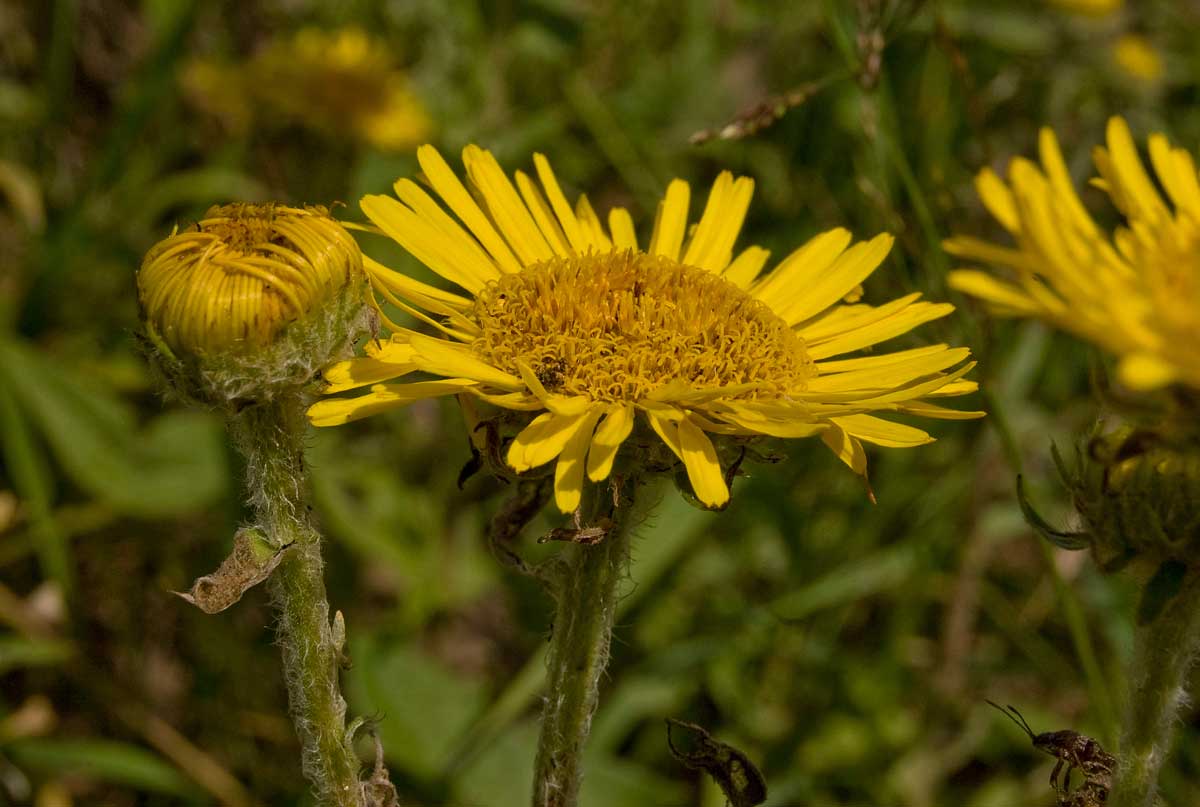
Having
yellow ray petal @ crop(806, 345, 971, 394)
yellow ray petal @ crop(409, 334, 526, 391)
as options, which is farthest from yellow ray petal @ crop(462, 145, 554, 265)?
yellow ray petal @ crop(806, 345, 971, 394)

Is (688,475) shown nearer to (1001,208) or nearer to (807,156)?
(1001,208)

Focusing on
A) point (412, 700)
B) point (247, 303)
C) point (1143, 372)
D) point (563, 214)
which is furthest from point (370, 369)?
point (412, 700)

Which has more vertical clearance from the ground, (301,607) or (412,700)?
(301,607)

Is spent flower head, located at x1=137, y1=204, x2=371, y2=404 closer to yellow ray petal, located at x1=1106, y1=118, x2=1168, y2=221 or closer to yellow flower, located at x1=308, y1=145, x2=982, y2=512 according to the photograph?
yellow flower, located at x1=308, y1=145, x2=982, y2=512

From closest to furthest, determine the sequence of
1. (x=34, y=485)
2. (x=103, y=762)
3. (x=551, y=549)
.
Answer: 1. (x=103, y=762)
2. (x=34, y=485)
3. (x=551, y=549)

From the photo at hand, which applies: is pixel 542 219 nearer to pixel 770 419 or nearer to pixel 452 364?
pixel 452 364

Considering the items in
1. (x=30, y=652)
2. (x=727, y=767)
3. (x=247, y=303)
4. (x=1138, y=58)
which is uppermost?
(x=247, y=303)

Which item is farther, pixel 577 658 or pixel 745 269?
pixel 745 269
